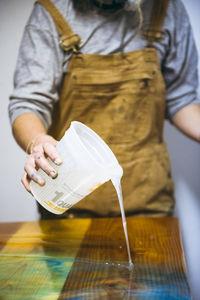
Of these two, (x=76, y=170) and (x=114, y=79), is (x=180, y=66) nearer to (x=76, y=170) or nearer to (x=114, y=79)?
(x=114, y=79)

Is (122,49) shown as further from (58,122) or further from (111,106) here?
(58,122)

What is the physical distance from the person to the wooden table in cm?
20

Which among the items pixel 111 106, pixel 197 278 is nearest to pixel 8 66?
pixel 111 106

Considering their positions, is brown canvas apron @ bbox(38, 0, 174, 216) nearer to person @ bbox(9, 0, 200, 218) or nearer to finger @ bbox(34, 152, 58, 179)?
person @ bbox(9, 0, 200, 218)

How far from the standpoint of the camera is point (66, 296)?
1.72ft

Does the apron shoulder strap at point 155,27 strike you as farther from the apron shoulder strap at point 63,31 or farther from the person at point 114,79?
the apron shoulder strap at point 63,31

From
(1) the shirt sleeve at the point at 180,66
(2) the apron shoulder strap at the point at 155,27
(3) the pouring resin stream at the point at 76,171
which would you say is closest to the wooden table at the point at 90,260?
(3) the pouring resin stream at the point at 76,171

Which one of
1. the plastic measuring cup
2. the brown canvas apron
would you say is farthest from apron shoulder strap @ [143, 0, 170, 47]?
the plastic measuring cup

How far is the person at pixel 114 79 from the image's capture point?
1014 millimetres

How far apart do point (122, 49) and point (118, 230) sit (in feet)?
1.91

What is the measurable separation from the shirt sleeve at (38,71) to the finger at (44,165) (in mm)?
346

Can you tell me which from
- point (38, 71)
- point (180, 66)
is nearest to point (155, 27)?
point (180, 66)

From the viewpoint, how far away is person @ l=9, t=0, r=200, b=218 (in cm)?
101

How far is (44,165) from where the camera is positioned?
2.00 ft
